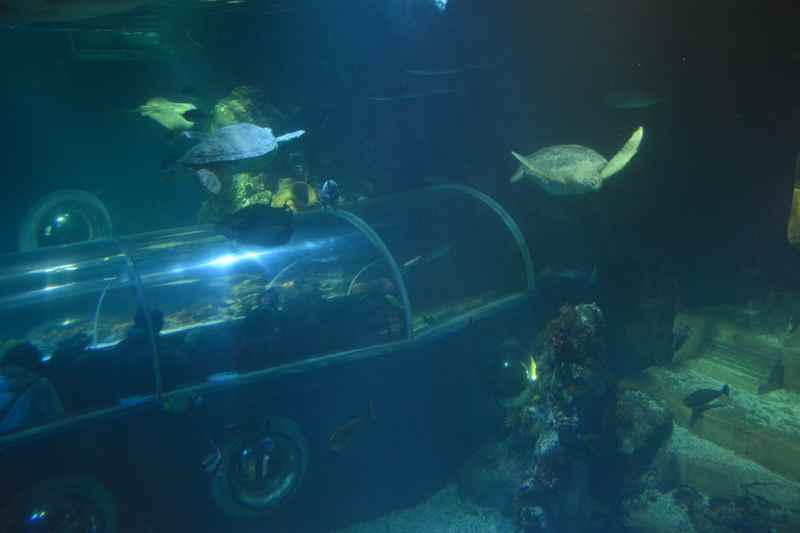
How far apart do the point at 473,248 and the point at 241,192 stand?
14.0 ft

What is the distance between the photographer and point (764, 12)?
7863 mm

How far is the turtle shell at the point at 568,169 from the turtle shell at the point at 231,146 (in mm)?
3990

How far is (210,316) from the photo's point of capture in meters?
4.99

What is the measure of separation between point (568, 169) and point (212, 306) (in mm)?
5429

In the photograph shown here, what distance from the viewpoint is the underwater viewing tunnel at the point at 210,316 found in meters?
4.35

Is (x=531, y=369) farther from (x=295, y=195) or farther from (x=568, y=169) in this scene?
(x=295, y=195)

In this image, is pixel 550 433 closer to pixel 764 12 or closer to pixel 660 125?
pixel 660 125

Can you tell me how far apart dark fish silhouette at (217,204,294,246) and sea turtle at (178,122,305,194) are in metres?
0.48

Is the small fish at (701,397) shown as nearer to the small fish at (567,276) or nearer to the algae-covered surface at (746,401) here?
the algae-covered surface at (746,401)

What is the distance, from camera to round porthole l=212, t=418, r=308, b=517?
187 inches

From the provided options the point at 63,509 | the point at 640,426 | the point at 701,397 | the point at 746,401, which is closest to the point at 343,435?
the point at 63,509

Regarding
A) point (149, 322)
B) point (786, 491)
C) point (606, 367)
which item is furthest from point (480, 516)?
point (149, 322)

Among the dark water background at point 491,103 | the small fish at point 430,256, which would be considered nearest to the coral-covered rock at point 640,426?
the dark water background at point 491,103

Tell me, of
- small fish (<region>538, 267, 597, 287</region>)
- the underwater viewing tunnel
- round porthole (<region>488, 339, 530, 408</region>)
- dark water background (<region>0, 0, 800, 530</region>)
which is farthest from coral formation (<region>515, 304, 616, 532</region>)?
dark water background (<region>0, 0, 800, 530</region>)
